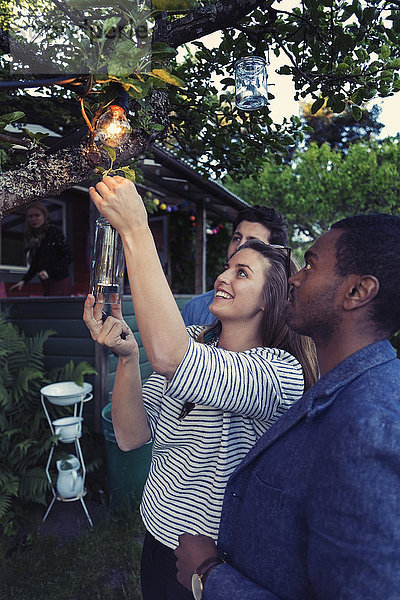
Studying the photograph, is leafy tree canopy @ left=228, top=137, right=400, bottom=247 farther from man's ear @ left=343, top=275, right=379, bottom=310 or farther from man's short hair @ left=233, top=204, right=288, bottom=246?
man's ear @ left=343, top=275, right=379, bottom=310

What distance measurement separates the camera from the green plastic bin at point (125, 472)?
4.16 meters

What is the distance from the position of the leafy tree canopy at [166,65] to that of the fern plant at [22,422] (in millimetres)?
2506

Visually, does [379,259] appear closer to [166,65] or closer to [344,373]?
[344,373]

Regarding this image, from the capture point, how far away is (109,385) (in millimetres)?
5176

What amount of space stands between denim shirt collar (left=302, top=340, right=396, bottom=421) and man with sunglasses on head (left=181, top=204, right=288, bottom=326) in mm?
2294

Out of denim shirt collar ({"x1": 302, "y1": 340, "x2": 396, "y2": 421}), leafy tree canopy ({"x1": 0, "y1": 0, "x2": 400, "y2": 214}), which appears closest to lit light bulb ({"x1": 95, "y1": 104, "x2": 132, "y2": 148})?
leafy tree canopy ({"x1": 0, "y1": 0, "x2": 400, "y2": 214})

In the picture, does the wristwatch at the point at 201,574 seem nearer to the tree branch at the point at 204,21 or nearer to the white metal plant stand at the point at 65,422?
the tree branch at the point at 204,21

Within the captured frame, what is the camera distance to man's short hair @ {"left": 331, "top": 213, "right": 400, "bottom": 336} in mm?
1042

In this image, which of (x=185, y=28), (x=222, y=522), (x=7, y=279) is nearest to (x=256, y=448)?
(x=222, y=522)

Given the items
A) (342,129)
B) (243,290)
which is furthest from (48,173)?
(342,129)

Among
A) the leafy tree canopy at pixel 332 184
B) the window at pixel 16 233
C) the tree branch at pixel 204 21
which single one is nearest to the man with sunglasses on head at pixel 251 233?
the tree branch at pixel 204 21

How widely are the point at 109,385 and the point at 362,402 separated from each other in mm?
4597

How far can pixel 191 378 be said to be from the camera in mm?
1265

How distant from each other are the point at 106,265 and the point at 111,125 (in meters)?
0.66
